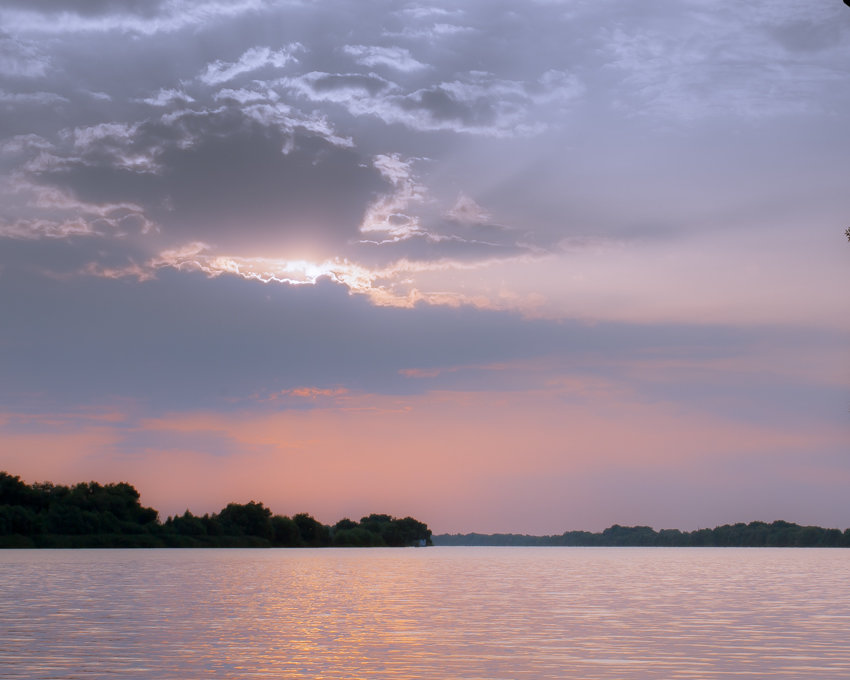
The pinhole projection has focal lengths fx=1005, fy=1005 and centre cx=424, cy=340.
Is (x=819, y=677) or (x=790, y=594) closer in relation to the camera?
(x=819, y=677)

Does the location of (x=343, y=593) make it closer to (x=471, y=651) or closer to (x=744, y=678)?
(x=471, y=651)

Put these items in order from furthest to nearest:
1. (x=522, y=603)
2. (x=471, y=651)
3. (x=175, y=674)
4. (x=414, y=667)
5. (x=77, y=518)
→ (x=77, y=518)
(x=522, y=603)
(x=471, y=651)
(x=414, y=667)
(x=175, y=674)

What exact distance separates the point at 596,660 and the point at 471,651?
4307mm

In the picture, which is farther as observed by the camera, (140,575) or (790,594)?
(140,575)

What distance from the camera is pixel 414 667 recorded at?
28.5 m

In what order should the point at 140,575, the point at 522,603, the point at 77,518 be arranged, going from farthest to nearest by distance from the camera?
the point at 77,518, the point at 140,575, the point at 522,603

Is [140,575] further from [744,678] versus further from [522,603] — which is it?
[744,678]

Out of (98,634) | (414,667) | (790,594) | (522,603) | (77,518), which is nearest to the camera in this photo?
(414,667)

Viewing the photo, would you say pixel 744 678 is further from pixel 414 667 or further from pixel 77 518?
pixel 77 518

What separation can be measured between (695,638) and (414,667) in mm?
12819

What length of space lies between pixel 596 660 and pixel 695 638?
7.83 meters

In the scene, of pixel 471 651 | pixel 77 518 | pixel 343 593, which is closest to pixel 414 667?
pixel 471 651

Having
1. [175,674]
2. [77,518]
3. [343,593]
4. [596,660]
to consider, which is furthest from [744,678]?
[77,518]

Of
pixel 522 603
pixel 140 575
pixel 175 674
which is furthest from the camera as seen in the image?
pixel 140 575
